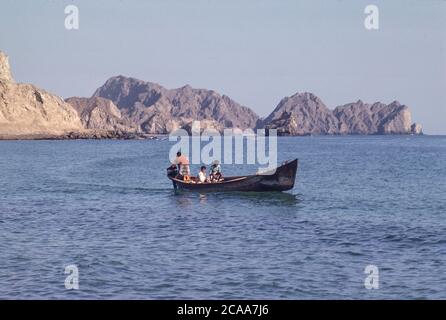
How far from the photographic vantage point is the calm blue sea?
19.7m

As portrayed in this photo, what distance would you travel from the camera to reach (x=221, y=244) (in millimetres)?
25734

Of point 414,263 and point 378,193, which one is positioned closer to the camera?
point 414,263

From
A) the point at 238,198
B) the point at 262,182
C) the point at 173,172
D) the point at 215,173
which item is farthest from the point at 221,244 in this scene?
the point at 173,172

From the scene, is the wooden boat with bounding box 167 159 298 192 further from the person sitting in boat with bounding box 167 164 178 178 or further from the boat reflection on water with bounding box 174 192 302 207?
the person sitting in boat with bounding box 167 164 178 178

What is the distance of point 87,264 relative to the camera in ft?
73.9

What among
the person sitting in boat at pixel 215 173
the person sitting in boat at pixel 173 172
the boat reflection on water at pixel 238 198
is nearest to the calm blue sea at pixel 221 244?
the boat reflection on water at pixel 238 198

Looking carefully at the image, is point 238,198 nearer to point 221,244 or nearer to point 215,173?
point 215,173

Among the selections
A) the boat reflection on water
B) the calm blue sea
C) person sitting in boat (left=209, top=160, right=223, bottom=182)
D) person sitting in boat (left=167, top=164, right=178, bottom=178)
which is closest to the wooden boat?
the boat reflection on water

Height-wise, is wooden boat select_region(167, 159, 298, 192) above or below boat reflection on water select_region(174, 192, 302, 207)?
above

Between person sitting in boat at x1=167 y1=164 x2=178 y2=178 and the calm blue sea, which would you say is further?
person sitting in boat at x1=167 y1=164 x2=178 y2=178

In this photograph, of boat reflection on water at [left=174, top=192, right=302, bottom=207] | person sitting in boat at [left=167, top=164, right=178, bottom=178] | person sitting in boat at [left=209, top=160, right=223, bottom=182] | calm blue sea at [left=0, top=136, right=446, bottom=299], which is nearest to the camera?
calm blue sea at [left=0, top=136, right=446, bottom=299]
